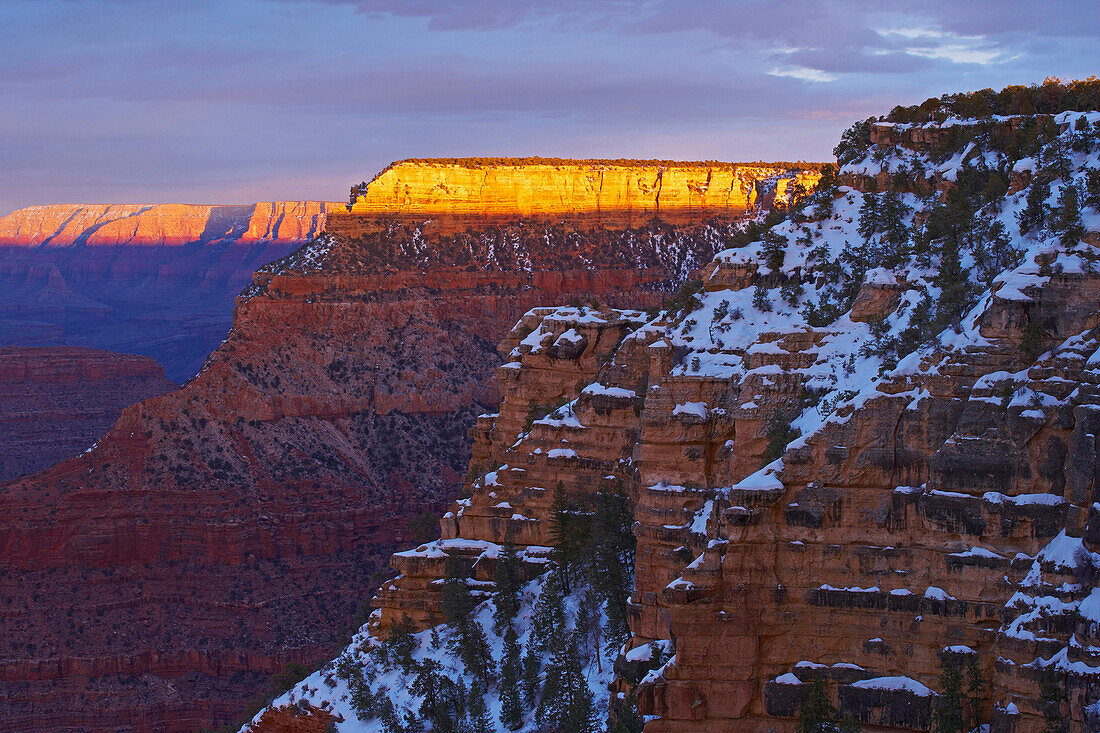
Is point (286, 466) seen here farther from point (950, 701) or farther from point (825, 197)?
→ point (950, 701)

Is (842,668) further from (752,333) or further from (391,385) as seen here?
(391,385)

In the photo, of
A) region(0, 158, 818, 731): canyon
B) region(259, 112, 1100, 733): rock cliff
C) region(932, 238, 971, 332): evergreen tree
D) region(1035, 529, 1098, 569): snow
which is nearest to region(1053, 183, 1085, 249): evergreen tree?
region(259, 112, 1100, 733): rock cliff

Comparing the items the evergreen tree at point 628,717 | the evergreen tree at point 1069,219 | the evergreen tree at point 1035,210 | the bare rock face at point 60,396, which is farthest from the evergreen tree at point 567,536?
the bare rock face at point 60,396

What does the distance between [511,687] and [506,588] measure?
14.2 feet

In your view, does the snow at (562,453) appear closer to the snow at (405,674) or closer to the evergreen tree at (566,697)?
the snow at (405,674)

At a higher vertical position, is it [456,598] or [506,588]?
[506,588]

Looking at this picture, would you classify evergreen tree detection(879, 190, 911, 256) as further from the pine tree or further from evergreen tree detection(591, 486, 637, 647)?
the pine tree

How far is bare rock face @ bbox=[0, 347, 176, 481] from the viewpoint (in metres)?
131

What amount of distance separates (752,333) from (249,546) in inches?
2344

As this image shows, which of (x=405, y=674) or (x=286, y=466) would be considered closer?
(x=405, y=674)

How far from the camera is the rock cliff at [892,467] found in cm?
2730

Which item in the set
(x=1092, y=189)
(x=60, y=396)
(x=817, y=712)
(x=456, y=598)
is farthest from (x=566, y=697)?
(x=60, y=396)

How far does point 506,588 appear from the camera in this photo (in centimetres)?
4353

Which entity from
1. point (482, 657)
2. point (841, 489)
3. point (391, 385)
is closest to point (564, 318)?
point (482, 657)
